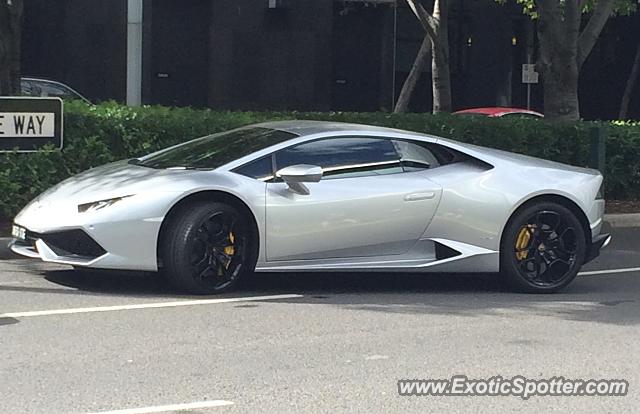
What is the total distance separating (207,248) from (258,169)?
0.75 meters

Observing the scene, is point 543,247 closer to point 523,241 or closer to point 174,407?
point 523,241

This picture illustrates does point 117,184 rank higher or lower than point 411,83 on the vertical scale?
lower

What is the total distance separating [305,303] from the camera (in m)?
8.00

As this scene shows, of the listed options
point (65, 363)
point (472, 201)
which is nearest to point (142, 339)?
point (65, 363)

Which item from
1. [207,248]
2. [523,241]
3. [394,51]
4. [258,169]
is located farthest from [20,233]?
[394,51]

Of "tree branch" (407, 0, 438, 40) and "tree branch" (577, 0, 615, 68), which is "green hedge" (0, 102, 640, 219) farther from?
"tree branch" (407, 0, 438, 40)

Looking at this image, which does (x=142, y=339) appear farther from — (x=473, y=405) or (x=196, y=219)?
(x=473, y=405)

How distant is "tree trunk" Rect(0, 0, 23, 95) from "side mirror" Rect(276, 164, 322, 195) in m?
5.58

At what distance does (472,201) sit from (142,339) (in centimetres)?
312

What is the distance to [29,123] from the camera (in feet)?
33.8

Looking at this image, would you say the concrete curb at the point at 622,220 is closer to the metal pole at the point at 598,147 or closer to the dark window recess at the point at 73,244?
the metal pole at the point at 598,147

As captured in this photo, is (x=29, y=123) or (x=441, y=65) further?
(x=441, y=65)

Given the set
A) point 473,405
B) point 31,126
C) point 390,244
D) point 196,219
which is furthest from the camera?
point 31,126

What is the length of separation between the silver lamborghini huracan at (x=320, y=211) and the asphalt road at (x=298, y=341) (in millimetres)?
303
